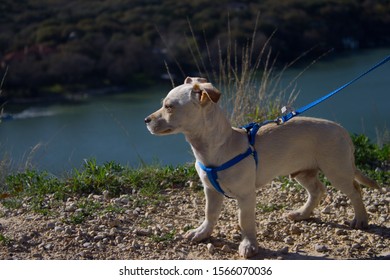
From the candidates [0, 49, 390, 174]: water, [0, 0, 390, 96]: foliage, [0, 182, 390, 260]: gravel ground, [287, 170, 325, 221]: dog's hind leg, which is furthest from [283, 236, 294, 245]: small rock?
[0, 0, 390, 96]: foliage

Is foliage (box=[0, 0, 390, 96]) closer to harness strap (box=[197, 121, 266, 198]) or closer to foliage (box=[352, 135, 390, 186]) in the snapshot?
foliage (box=[352, 135, 390, 186])

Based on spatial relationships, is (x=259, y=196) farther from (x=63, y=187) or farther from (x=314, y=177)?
(x=63, y=187)

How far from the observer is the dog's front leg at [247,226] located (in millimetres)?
4121

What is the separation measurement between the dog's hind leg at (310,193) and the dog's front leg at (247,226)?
0.68m

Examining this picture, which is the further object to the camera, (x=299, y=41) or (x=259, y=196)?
(x=299, y=41)

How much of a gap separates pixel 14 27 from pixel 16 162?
12.6 ft

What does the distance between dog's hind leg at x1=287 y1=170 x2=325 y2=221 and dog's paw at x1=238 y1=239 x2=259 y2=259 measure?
2.30ft

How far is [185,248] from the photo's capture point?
14.3ft

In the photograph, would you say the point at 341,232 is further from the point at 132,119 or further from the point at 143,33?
the point at 143,33

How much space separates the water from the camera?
25.0ft

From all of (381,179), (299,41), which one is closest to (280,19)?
(299,41)

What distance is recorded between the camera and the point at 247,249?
4.12 m

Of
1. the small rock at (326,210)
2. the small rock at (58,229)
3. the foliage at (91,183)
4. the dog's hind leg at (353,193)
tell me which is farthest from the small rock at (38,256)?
the small rock at (326,210)
